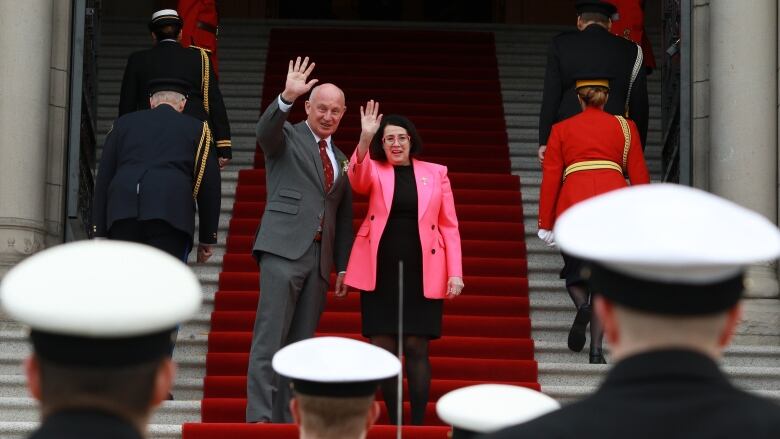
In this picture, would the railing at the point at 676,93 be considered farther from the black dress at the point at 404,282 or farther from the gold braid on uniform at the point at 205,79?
the gold braid on uniform at the point at 205,79

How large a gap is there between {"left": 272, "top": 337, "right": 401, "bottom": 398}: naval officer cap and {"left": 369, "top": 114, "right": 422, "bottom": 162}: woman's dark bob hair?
4.05 m

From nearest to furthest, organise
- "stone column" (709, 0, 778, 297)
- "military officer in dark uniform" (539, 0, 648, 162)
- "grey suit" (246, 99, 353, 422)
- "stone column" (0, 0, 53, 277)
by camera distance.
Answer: "grey suit" (246, 99, 353, 422), "military officer in dark uniform" (539, 0, 648, 162), "stone column" (0, 0, 53, 277), "stone column" (709, 0, 778, 297)

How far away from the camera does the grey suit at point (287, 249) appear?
7266mm

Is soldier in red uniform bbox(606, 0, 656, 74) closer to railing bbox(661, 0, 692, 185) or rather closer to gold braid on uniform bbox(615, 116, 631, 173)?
railing bbox(661, 0, 692, 185)

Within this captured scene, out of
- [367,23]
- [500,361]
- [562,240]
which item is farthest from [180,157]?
[367,23]

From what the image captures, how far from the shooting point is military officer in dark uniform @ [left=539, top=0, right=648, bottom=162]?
9.06m

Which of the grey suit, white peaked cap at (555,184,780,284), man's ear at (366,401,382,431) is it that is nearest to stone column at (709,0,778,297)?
the grey suit

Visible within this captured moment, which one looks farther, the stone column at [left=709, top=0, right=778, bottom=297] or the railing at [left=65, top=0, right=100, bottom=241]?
the railing at [left=65, top=0, right=100, bottom=241]

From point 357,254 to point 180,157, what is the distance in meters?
0.96

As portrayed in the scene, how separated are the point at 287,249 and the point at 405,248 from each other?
1.90 ft

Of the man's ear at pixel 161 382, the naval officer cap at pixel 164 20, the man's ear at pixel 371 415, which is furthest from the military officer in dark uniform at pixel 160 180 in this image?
the man's ear at pixel 161 382

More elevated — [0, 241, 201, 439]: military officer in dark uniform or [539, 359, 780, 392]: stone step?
[0, 241, 201, 439]: military officer in dark uniform

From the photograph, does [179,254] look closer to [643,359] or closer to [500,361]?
[500,361]

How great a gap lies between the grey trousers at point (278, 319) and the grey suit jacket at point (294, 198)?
2.2 inches
